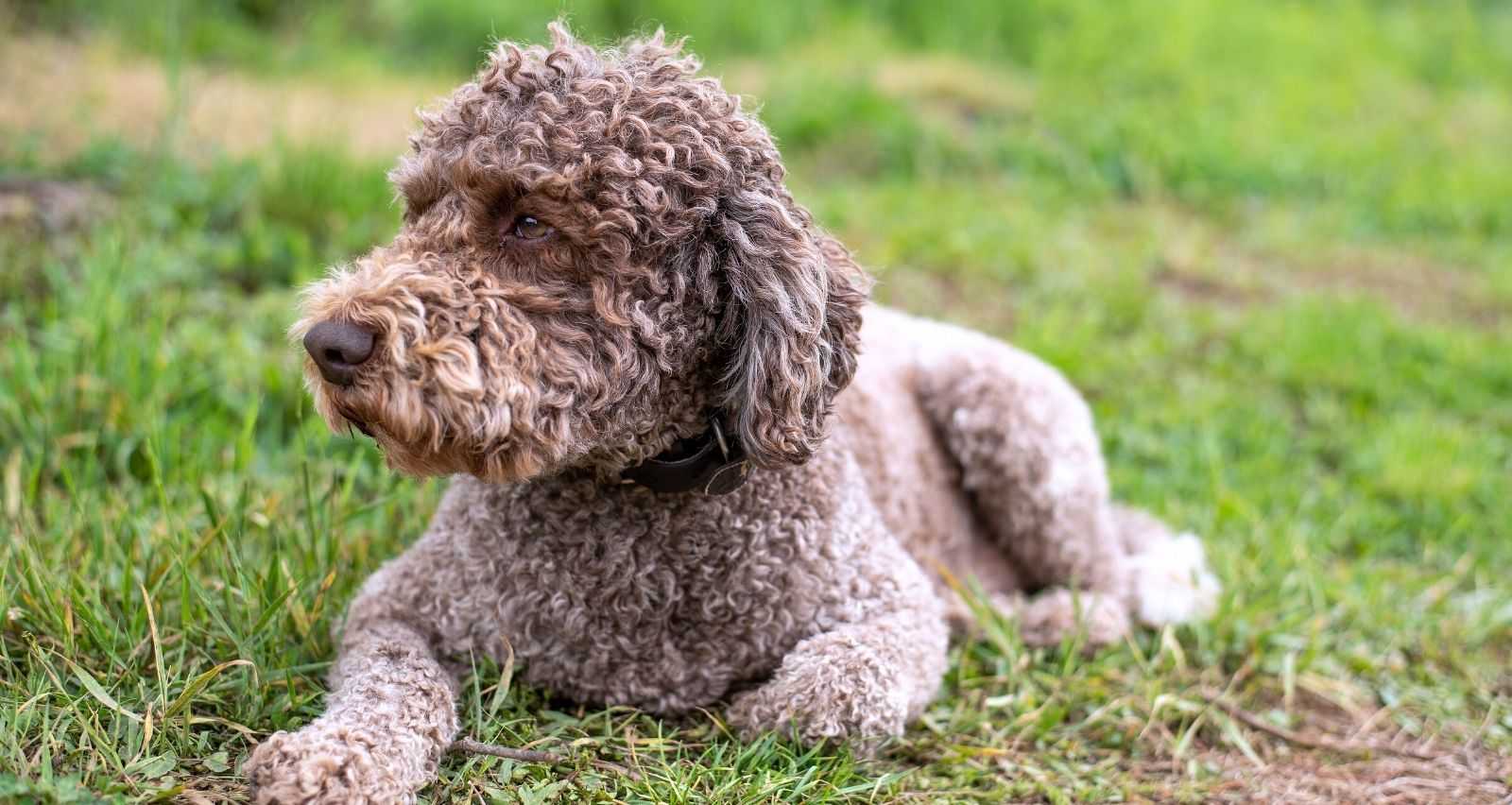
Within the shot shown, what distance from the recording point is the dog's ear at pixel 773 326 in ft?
8.57

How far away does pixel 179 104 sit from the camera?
4.93 metres

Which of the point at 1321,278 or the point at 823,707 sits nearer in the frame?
the point at 823,707

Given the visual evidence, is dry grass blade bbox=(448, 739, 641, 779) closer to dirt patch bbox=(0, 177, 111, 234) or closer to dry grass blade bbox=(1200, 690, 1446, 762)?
dry grass blade bbox=(1200, 690, 1446, 762)

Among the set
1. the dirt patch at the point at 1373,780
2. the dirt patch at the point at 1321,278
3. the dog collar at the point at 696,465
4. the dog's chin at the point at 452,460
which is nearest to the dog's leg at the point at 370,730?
the dog's chin at the point at 452,460

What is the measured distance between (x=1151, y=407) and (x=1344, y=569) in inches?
46.9

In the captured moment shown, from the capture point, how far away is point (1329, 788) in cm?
319

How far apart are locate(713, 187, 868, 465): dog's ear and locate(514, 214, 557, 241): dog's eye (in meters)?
0.34

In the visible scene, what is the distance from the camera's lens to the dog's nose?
237 centimetres

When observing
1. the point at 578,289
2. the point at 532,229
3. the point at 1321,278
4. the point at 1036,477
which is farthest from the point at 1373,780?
the point at 1321,278

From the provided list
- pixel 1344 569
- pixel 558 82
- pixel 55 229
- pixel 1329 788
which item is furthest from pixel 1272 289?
pixel 55 229

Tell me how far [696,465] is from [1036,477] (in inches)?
54.4

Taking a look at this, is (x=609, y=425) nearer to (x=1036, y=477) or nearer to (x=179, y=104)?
(x=1036, y=477)

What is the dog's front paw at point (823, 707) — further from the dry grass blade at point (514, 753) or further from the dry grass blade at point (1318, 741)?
the dry grass blade at point (1318, 741)

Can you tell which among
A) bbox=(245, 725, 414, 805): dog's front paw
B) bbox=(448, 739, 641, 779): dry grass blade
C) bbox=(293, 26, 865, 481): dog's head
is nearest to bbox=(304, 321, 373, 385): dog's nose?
bbox=(293, 26, 865, 481): dog's head
